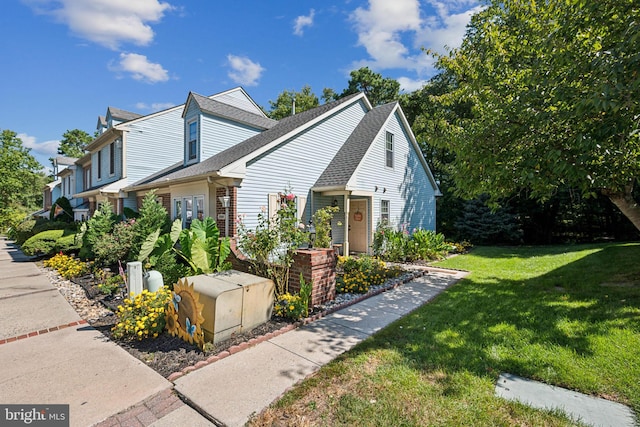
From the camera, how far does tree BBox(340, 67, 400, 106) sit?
24.8 metres

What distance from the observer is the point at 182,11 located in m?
8.16

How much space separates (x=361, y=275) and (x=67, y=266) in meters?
9.93

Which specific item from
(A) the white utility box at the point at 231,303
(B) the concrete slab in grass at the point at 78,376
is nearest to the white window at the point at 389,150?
(A) the white utility box at the point at 231,303

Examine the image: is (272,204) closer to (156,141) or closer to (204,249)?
(204,249)

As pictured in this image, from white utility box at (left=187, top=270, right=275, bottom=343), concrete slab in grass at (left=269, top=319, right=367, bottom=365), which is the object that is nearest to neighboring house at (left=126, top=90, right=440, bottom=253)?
white utility box at (left=187, top=270, right=275, bottom=343)

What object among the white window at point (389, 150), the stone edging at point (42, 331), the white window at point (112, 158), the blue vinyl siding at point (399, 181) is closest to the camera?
the stone edging at point (42, 331)

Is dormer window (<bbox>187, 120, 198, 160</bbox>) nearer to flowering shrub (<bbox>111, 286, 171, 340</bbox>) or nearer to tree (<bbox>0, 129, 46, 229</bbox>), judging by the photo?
flowering shrub (<bbox>111, 286, 171, 340</bbox>)

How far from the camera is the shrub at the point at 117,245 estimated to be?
26.2 feet

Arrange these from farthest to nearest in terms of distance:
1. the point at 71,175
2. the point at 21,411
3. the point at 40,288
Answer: the point at 71,175 → the point at 40,288 → the point at 21,411

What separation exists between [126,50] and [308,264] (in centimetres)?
985

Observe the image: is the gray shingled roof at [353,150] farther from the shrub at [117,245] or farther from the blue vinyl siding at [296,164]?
the shrub at [117,245]

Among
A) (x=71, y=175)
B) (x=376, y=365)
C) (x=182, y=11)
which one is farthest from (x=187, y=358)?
(x=71, y=175)

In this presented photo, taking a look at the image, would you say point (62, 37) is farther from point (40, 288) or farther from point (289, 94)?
point (289, 94)

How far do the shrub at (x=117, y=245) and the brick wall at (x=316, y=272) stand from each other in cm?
571
